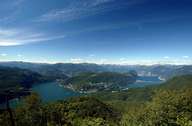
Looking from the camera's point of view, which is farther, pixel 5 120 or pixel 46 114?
pixel 46 114

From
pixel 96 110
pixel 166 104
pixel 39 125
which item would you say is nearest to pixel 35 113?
pixel 39 125

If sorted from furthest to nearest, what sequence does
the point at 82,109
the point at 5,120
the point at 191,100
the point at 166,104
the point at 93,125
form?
the point at 82,109 < the point at 5,120 < the point at 191,100 < the point at 166,104 < the point at 93,125

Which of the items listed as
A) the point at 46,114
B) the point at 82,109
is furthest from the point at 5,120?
the point at 82,109

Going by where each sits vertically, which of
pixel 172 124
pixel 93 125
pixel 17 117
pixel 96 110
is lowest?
pixel 96 110

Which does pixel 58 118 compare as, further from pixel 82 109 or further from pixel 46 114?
pixel 82 109

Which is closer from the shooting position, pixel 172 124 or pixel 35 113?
pixel 172 124

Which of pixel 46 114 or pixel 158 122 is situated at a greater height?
pixel 158 122

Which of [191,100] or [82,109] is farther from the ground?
[191,100]

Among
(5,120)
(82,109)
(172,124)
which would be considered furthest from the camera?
(82,109)

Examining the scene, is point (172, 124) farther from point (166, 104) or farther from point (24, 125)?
point (24, 125)
